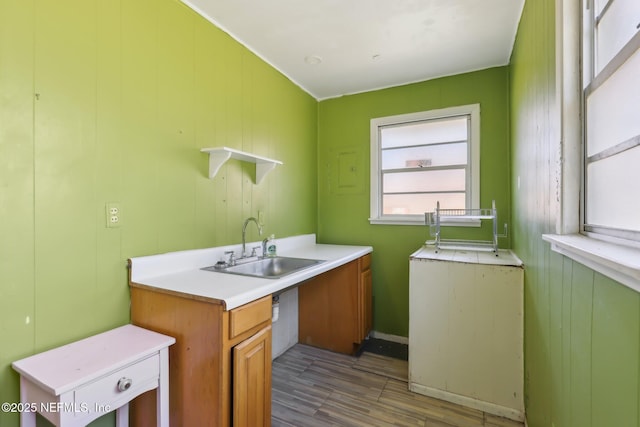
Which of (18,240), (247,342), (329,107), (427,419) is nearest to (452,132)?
(329,107)

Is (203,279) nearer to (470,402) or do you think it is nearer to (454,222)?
(470,402)

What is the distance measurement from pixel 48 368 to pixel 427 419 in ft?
6.24

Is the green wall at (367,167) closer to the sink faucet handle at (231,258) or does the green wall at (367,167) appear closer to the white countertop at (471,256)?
the white countertop at (471,256)

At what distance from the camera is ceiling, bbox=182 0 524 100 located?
70.6 inches

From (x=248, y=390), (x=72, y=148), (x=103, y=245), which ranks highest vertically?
(x=72, y=148)

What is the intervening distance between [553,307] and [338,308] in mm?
1747

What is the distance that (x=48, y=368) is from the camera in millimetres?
1048

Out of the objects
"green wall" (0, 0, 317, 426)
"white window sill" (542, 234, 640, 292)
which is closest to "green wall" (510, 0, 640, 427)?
"white window sill" (542, 234, 640, 292)

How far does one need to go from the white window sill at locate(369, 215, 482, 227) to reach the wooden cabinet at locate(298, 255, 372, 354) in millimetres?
399

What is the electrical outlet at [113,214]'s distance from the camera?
4.54 ft

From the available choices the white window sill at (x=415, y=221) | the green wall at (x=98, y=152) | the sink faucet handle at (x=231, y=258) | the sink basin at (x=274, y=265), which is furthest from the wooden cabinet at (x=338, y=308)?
the green wall at (x=98, y=152)

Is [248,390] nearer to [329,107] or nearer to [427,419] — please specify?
[427,419]

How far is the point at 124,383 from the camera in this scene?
1.10 meters

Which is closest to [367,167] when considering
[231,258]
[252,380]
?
[231,258]
